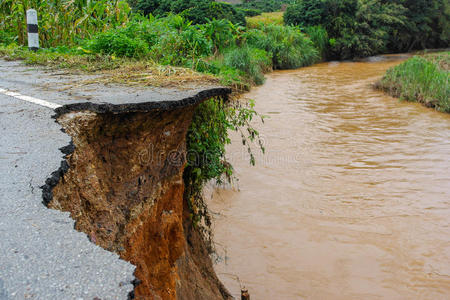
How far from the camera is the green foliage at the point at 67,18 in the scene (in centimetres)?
778

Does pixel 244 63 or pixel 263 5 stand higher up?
pixel 263 5

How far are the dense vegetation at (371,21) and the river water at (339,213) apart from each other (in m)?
13.8

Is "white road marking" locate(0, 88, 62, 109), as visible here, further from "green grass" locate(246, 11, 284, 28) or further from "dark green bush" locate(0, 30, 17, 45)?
"green grass" locate(246, 11, 284, 28)

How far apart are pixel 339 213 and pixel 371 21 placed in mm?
21233

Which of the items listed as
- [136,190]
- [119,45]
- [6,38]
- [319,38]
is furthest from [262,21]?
[136,190]

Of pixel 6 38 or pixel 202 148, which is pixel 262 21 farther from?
pixel 202 148

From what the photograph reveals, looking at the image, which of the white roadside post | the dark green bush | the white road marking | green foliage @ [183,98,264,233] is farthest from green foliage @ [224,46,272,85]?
the white road marking

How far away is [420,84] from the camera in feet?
39.5

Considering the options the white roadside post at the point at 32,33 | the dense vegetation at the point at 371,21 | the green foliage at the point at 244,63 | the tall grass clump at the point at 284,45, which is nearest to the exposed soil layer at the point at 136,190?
the white roadside post at the point at 32,33

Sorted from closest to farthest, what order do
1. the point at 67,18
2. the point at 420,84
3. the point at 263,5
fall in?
the point at 67,18 → the point at 420,84 → the point at 263,5

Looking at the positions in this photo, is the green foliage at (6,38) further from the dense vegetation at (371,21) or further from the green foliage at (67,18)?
the dense vegetation at (371,21)

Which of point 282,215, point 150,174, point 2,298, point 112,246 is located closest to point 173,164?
point 150,174

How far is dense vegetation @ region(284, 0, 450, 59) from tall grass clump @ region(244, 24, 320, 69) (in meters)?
2.70

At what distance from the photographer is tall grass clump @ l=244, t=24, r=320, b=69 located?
18000mm
